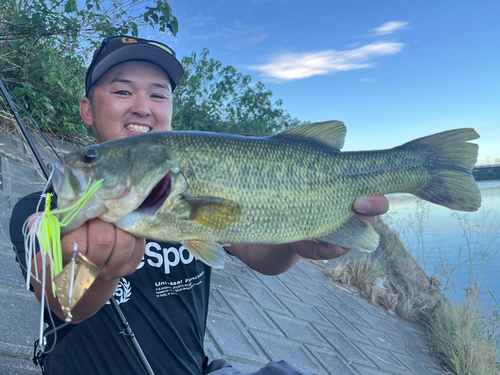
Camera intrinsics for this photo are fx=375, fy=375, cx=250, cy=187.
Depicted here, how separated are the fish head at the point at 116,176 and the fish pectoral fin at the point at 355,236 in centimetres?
88

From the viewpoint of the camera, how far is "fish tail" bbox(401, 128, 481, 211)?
2.12 metres

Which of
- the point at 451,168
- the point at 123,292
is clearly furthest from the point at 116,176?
the point at 451,168

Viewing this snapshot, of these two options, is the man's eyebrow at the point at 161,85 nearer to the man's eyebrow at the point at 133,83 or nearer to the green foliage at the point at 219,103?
the man's eyebrow at the point at 133,83

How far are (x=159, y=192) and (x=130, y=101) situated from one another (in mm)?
1331

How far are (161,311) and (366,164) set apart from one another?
152cm

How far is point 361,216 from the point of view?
2055 mm

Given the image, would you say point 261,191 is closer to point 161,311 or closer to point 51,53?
point 161,311

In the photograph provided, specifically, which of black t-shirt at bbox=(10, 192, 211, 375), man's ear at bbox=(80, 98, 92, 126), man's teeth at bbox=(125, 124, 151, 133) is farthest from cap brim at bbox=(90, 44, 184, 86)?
black t-shirt at bbox=(10, 192, 211, 375)

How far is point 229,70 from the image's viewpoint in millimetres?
10133

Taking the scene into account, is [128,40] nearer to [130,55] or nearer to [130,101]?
[130,55]

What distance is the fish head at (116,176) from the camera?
146cm

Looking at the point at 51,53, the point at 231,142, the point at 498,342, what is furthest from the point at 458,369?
the point at 51,53

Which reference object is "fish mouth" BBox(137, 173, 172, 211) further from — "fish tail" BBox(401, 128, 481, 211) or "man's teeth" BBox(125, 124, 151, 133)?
"fish tail" BBox(401, 128, 481, 211)

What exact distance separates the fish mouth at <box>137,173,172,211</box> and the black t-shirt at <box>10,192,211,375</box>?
2.76ft
